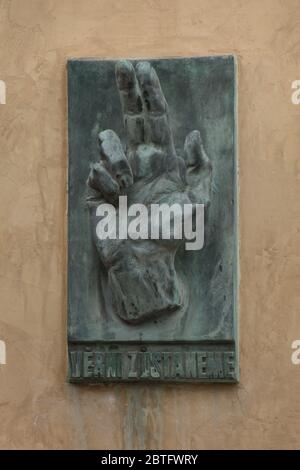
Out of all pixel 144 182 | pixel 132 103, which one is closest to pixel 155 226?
pixel 144 182

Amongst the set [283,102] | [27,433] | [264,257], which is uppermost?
[283,102]

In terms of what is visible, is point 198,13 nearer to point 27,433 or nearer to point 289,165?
point 289,165

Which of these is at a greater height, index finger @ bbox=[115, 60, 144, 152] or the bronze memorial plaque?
index finger @ bbox=[115, 60, 144, 152]

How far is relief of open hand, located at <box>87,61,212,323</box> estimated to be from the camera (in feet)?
24.9

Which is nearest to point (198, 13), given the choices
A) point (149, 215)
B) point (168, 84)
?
point (168, 84)

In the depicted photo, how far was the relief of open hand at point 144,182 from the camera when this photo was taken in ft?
24.9

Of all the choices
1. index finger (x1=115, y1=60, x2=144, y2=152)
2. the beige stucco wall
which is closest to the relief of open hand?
index finger (x1=115, y1=60, x2=144, y2=152)

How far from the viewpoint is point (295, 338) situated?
24.9 feet

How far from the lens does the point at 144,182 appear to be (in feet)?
25.1

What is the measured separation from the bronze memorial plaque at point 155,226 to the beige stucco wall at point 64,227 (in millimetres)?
78

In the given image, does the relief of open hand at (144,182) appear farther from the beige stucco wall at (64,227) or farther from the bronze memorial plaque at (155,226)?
the beige stucco wall at (64,227)

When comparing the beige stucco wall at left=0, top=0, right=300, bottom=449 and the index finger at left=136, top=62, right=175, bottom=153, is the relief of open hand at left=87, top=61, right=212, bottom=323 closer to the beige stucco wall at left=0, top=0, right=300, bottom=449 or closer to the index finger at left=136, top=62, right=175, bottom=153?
the index finger at left=136, top=62, right=175, bottom=153

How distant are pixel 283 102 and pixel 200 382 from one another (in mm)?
1128

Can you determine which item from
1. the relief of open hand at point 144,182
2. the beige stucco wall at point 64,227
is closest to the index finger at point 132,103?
the relief of open hand at point 144,182
